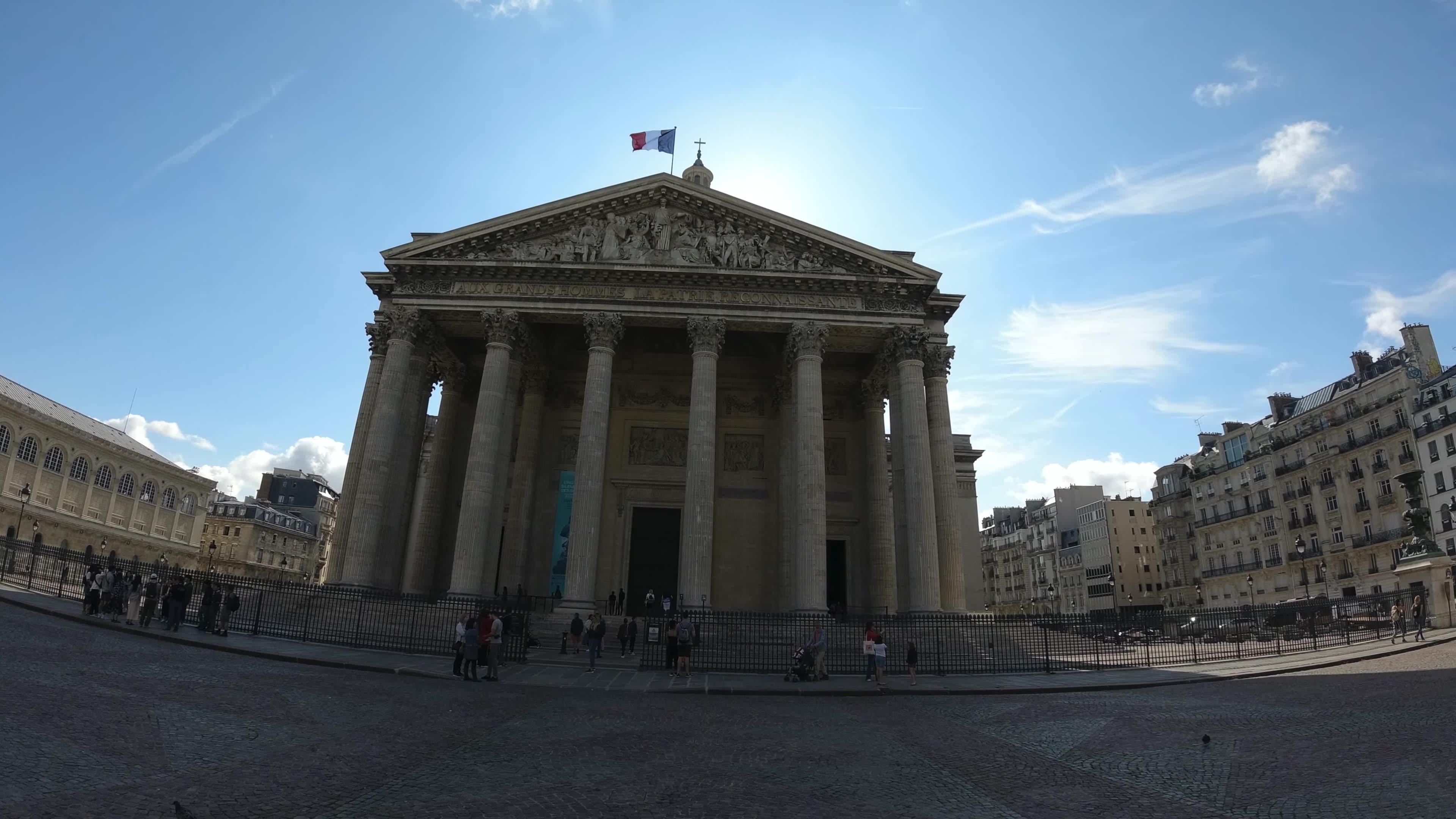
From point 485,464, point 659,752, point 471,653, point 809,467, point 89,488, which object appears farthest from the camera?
point 89,488

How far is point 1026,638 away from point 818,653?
756 cm

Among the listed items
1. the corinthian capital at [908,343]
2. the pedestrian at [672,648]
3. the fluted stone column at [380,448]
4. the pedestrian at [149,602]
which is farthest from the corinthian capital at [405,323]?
the corinthian capital at [908,343]

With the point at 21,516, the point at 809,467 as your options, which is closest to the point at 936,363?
the point at 809,467

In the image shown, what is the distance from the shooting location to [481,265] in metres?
29.0

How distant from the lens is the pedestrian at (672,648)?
62.5 ft

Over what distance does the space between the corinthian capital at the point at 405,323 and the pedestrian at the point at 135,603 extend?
439 inches

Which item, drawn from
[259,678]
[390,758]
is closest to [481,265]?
[259,678]

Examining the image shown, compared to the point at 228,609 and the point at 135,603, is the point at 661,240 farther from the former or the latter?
the point at 135,603

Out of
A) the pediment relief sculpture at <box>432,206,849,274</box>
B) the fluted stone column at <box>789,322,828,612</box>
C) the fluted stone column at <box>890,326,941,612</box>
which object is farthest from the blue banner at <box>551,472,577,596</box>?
the fluted stone column at <box>890,326,941,612</box>

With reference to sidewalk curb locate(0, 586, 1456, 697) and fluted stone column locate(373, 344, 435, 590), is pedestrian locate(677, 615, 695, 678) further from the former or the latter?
Result: fluted stone column locate(373, 344, 435, 590)

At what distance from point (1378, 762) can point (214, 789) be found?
1066cm

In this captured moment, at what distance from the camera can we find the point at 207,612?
1986cm

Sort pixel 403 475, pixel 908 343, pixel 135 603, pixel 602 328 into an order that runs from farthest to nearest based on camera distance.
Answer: pixel 403 475
pixel 908 343
pixel 602 328
pixel 135 603

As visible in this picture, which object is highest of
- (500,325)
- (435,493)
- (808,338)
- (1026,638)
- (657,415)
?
(500,325)
